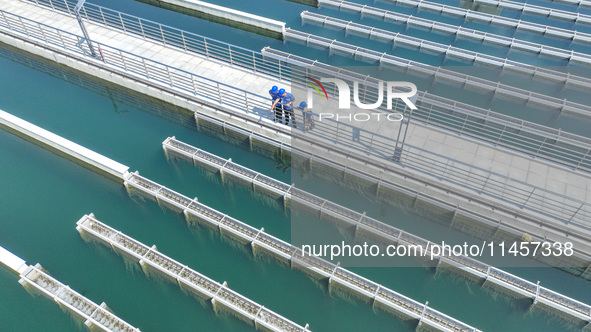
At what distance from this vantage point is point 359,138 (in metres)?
12.6

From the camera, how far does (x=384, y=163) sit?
474 inches

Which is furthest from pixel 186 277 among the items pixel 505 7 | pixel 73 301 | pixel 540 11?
pixel 540 11

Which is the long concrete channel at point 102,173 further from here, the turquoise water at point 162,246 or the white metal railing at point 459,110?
the white metal railing at point 459,110

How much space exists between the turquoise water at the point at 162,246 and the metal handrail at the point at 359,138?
1.50 meters

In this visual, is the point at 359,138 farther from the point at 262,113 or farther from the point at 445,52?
the point at 445,52

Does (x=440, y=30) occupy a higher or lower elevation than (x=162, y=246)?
higher

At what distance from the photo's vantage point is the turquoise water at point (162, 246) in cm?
999

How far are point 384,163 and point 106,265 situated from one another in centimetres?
880

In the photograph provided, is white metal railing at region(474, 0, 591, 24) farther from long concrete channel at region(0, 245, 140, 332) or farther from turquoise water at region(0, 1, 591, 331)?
long concrete channel at region(0, 245, 140, 332)

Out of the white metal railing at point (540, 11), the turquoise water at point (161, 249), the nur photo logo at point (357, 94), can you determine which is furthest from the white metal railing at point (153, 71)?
the white metal railing at point (540, 11)

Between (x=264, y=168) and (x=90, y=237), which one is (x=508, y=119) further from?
(x=90, y=237)

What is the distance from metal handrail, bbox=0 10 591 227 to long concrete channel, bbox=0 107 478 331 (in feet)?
12.7

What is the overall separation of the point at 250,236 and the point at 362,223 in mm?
3344

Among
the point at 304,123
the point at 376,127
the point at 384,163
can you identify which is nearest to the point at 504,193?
the point at 384,163
